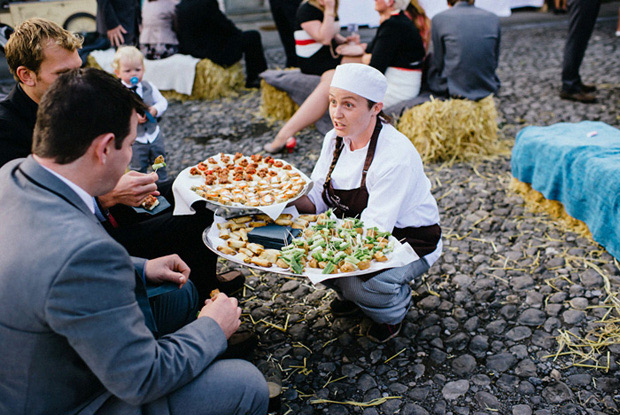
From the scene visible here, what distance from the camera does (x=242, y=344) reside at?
2.75 meters

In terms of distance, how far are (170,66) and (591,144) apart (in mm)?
5645

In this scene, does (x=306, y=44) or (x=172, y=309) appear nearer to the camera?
(x=172, y=309)

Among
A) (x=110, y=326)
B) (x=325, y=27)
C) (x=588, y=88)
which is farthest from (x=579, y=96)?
(x=110, y=326)

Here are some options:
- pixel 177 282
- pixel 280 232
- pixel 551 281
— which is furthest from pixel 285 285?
pixel 551 281

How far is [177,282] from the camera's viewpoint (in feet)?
6.95

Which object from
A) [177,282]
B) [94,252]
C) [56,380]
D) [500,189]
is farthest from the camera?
[500,189]

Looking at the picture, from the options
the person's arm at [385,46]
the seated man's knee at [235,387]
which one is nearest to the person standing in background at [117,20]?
the person's arm at [385,46]

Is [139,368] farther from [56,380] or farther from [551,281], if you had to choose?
[551,281]

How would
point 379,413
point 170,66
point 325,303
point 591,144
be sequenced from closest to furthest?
1. point 379,413
2. point 325,303
3. point 591,144
4. point 170,66

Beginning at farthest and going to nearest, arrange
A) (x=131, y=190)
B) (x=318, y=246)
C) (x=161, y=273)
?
(x=131, y=190), (x=318, y=246), (x=161, y=273)

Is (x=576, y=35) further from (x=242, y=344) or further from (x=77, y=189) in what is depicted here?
(x=77, y=189)

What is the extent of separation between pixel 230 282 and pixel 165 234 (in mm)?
740

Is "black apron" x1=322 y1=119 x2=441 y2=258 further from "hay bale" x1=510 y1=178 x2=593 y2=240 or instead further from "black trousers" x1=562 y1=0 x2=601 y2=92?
"black trousers" x1=562 y1=0 x2=601 y2=92

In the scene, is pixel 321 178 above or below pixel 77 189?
below
